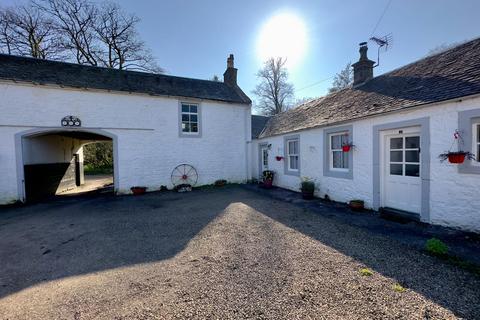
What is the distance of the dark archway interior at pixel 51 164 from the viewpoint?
10.1 meters

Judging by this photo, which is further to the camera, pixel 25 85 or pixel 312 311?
pixel 25 85

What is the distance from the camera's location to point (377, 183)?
22.1 ft

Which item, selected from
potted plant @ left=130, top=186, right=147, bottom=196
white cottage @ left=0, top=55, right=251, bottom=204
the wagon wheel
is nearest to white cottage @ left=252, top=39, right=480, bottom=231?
white cottage @ left=0, top=55, right=251, bottom=204

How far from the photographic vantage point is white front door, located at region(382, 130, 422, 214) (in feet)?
19.4

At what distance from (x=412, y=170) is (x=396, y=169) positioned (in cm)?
46

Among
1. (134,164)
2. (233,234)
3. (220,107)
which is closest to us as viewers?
(233,234)

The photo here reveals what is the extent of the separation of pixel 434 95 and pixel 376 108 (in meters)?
1.52

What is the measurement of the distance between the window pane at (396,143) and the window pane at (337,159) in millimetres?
1888

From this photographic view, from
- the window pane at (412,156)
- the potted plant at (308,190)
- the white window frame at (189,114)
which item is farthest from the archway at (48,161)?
the window pane at (412,156)

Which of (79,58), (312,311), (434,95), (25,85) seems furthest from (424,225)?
(79,58)

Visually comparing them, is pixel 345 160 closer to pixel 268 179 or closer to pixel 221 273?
pixel 268 179

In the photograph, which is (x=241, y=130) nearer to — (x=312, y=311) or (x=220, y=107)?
(x=220, y=107)

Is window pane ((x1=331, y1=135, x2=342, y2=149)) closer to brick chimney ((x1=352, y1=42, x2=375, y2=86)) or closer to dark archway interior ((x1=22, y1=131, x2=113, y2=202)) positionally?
brick chimney ((x1=352, y1=42, x2=375, y2=86))

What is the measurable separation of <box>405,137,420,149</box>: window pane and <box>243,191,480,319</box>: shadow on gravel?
2.79 m
